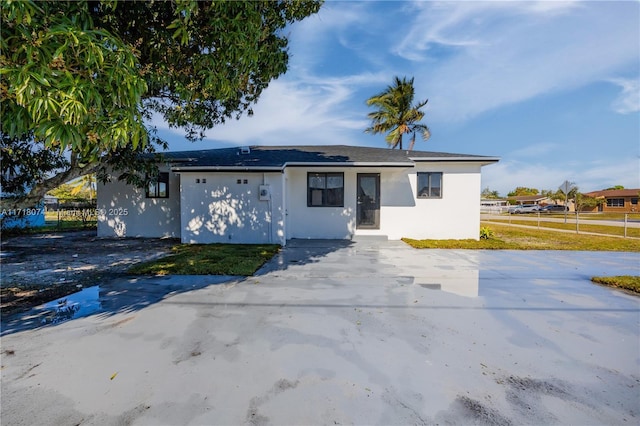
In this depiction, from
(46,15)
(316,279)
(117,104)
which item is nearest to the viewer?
(46,15)

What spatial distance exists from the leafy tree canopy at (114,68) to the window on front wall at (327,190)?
385 cm

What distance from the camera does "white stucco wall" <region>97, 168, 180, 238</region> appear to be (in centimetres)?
1038

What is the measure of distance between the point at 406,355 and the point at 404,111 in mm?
21656

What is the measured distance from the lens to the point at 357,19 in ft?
23.8

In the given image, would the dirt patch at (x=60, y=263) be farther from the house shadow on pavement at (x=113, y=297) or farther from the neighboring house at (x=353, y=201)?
the neighboring house at (x=353, y=201)

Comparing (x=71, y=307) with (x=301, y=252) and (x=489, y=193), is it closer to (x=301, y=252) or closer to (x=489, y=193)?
(x=301, y=252)

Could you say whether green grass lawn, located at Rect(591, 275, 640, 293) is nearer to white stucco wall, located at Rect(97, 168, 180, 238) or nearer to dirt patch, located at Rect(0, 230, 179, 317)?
dirt patch, located at Rect(0, 230, 179, 317)

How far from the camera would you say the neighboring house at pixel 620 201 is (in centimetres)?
4225

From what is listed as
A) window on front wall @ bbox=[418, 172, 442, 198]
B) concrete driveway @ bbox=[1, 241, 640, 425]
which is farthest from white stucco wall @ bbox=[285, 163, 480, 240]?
concrete driveway @ bbox=[1, 241, 640, 425]

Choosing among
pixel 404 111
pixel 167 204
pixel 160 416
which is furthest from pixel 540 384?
pixel 404 111

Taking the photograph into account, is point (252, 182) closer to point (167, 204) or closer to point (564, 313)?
point (167, 204)

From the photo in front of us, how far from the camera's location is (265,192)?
8.73 m

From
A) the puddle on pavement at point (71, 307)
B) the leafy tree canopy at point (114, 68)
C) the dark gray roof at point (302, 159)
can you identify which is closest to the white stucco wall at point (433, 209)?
the dark gray roof at point (302, 159)

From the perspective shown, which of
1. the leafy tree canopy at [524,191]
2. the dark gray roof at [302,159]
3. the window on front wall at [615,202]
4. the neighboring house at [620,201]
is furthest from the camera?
the leafy tree canopy at [524,191]
